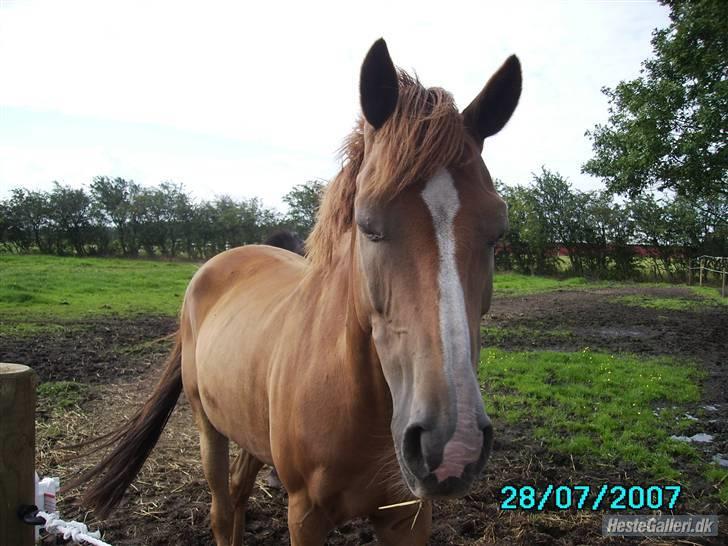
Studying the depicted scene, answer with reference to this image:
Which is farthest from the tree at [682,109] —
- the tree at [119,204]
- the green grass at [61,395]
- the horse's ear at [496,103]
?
the tree at [119,204]

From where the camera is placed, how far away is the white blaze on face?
1180 mm

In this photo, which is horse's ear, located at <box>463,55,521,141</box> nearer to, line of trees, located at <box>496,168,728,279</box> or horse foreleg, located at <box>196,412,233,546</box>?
horse foreleg, located at <box>196,412,233,546</box>

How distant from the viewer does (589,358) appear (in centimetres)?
719

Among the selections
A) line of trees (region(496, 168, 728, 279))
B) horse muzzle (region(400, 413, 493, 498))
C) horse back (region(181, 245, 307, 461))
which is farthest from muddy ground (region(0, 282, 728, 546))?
line of trees (region(496, 168, 728, 279))

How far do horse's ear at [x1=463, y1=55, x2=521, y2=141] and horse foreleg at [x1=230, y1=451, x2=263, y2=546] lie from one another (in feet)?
8.31

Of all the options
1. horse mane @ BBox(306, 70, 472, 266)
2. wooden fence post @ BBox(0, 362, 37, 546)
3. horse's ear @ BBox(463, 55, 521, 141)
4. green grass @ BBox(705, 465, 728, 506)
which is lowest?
green grass @ BBox(705, 465, 728, 506)

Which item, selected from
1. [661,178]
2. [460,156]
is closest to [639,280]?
[661,178]

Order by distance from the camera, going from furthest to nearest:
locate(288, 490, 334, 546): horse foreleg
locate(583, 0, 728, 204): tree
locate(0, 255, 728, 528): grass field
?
1. locate(583, 0, 728, 204): tree
2. locate(0, 255, 728, 528): grass field
3. locate(288, 490, 334, 546): horse foreleg

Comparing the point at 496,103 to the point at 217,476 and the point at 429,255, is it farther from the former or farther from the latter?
the point at 217,476

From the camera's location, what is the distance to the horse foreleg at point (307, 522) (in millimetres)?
2021

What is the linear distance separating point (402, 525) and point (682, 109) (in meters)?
11.7
